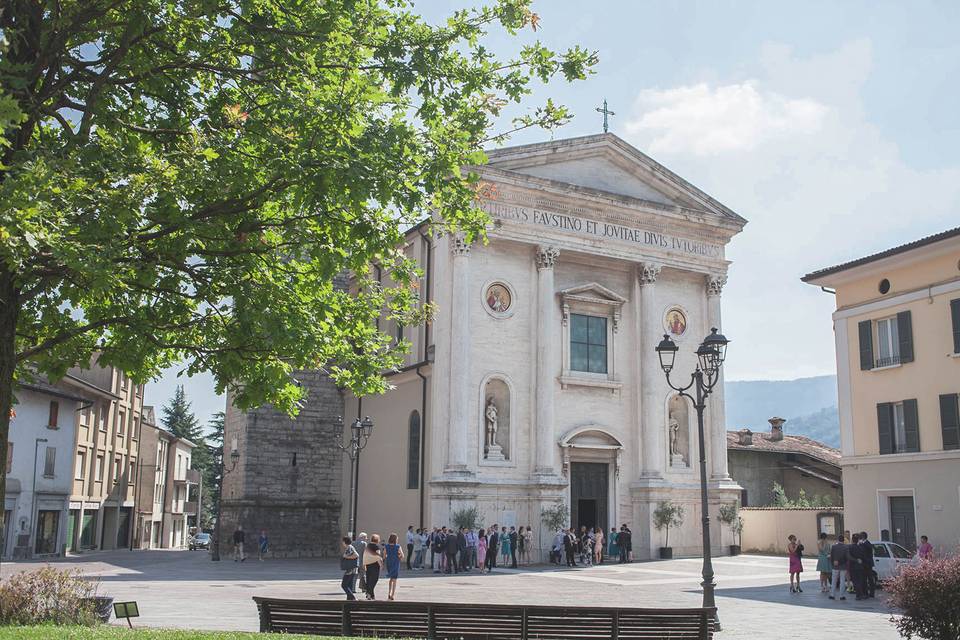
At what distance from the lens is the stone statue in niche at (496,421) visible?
3102 cm

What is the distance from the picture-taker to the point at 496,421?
31.4m

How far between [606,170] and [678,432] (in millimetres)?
10893

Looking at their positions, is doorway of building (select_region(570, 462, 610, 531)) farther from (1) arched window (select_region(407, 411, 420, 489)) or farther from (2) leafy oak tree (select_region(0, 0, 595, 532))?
(2) leafy oak tree (select_region(0, 0, 595, 532))

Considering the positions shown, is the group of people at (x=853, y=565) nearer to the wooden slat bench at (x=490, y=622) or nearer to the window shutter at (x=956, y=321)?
the window shutter at (x=956, y=321)

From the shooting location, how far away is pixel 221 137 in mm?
10734

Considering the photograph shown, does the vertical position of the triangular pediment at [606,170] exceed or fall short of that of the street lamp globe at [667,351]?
it exceeds it


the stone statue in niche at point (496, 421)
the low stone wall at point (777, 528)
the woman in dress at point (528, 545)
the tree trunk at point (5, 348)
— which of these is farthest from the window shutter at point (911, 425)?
the tree trunk at point (5, 348)

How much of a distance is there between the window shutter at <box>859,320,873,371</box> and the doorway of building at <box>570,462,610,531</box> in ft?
33.0

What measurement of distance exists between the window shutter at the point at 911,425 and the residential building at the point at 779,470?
1760 centimetres

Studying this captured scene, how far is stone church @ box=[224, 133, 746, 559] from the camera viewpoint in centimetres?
3088

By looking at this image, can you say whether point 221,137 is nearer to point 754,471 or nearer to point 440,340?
point 440,340

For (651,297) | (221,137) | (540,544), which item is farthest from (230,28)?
(651,297)

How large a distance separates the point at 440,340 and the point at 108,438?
26.8 meters

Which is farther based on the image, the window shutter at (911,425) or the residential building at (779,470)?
the residential building at (779,470)
